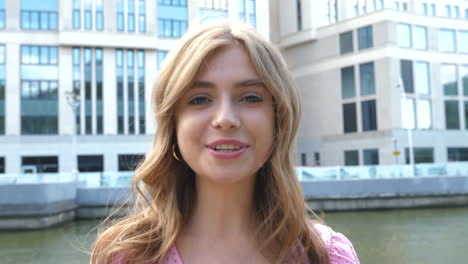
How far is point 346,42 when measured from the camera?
45.8m

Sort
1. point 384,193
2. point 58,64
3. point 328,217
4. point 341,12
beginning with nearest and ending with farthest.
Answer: point 328,217, point 384,193, point 58,64, point 341,12

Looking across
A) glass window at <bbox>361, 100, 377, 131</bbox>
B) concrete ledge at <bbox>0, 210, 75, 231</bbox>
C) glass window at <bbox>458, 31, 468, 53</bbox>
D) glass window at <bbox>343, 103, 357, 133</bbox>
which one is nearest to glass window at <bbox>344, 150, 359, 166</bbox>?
glass window at <bbox>343, 103, 357, 133</bbox>

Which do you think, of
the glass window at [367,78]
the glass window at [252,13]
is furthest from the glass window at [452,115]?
the glass window at [252,13]

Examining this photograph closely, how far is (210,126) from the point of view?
1628mm

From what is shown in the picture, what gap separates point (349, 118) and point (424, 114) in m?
6.37

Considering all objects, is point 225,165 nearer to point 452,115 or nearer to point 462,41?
point 452,115

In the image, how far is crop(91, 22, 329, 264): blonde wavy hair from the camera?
1.65 m

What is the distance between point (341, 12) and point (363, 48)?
6.90 meters

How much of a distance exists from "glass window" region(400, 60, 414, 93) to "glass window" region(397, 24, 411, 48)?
1.45 m

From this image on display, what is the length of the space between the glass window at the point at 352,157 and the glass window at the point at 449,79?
9.60 m

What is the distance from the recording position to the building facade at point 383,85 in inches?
1678

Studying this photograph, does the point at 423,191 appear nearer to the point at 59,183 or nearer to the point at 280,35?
the point at 59,183

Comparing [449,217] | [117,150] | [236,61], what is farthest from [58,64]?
[236,61]

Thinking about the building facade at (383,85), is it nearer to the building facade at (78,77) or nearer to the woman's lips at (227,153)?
the building facade at (78,77)
